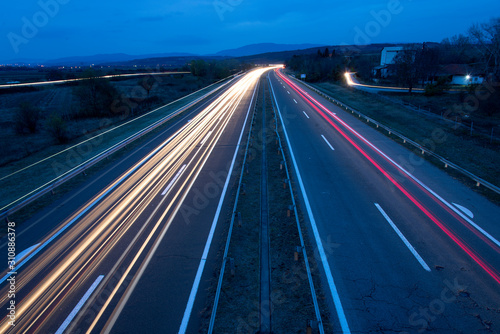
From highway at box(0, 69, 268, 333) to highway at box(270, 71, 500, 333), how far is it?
3.79 meters

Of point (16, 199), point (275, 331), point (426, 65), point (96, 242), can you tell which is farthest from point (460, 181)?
point (426, 65)

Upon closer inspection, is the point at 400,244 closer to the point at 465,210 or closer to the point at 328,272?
the point at 328,272

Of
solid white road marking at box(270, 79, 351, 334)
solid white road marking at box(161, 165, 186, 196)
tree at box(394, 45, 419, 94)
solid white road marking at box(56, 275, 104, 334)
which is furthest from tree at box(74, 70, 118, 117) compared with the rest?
tree at box(394, 45, 419, 94)

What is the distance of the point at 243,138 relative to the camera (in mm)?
22734

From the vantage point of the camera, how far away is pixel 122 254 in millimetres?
9000

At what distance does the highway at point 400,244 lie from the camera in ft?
21.8

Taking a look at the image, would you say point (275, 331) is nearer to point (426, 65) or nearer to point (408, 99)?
point (408, 99)

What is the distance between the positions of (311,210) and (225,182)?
488 cm

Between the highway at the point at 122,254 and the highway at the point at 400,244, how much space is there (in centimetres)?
379

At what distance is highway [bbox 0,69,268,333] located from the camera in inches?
267

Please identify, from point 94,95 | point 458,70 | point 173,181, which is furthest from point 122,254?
point 458,70

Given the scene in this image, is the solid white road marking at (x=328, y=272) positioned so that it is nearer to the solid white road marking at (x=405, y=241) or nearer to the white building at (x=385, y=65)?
the solid white road marking at (x=405, y=241)

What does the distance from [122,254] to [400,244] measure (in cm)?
889

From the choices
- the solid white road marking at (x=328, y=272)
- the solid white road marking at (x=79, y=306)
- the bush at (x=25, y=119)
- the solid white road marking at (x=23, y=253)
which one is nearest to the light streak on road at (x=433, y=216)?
the solid white road marking at (x=328, y=272)
